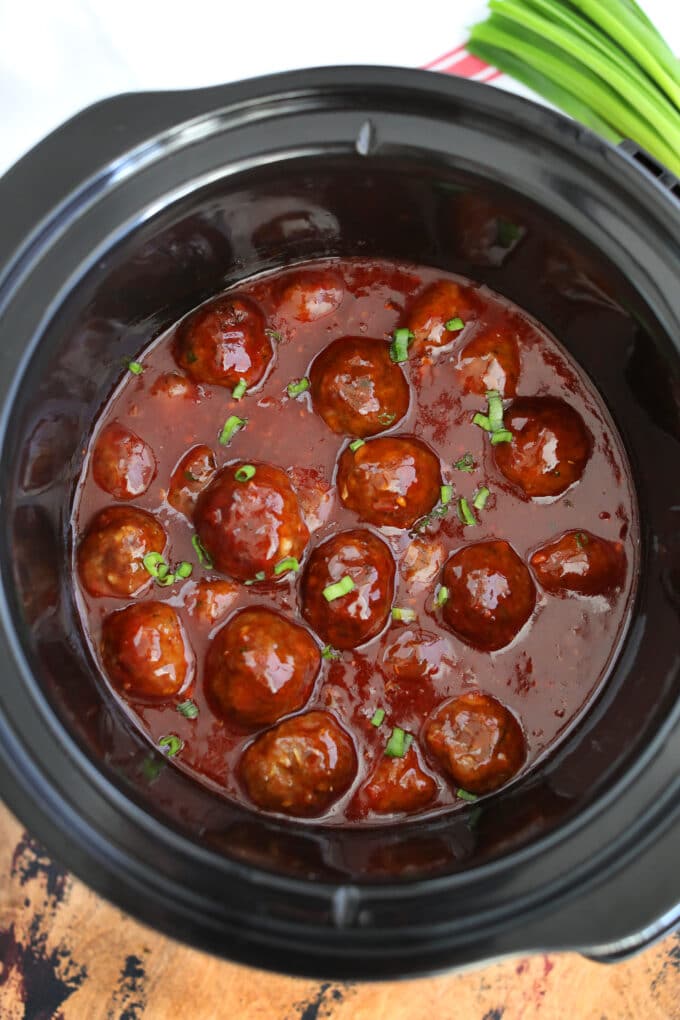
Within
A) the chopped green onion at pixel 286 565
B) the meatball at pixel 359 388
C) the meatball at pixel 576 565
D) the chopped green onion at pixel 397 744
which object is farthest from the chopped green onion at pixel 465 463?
the chopped green onion at pixel 397 744

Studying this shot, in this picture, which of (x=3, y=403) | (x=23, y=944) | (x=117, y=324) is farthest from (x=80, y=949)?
(x=117, y=324)

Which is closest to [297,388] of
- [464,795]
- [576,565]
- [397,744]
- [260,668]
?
[260,668]

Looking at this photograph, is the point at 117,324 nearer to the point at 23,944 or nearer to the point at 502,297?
the point at 502,297

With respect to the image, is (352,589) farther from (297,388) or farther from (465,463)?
(297,388)

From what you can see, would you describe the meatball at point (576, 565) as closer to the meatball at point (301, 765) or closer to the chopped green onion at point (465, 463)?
the chopped green onion at point (465, 463)

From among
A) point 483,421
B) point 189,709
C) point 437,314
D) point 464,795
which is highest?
point 437,314
